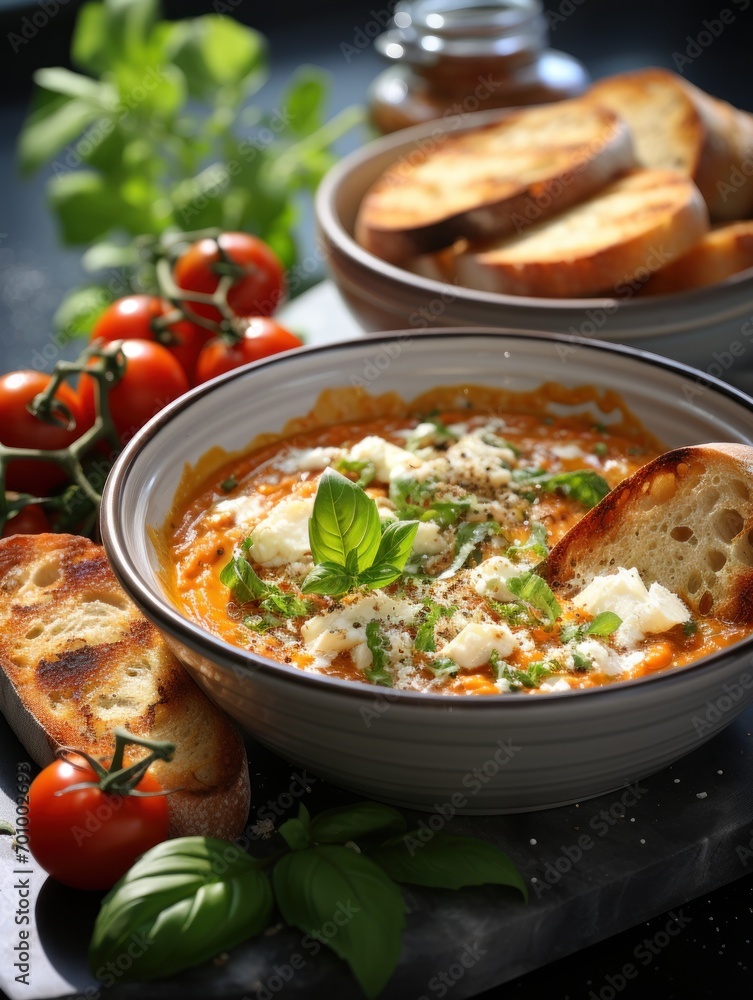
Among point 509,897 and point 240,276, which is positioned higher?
point 240,276

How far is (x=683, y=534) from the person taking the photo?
9.48 feet

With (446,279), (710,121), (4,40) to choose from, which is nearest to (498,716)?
(446,279)

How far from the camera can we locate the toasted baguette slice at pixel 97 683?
2592 mm

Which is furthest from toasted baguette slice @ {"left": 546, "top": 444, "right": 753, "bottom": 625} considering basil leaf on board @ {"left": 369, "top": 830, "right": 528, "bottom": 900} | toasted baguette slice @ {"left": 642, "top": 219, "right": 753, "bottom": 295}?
toasted baguette slice @ {"left": 642, "top": 219, "right": 753, "bottom": 295}

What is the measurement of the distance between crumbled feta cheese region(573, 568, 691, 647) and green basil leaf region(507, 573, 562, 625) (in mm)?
71

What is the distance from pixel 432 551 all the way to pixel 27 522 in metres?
1.29

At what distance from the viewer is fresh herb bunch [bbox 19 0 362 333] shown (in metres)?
5.37

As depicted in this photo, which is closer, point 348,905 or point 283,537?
point 348,905

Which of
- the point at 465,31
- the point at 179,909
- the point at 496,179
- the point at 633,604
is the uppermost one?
the point at 465,31

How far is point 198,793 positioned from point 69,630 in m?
0.68

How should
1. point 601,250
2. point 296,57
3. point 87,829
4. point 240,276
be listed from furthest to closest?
point 296,57 < point 240,276 < point 601,250 < point 87,829

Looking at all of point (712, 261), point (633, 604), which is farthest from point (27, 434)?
point (712, 261)

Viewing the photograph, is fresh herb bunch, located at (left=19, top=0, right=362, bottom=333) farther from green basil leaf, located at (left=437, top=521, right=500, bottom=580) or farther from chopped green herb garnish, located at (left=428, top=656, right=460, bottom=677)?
chopped green herb garnish, located at (left=428, top=656, right=460, bottom=677)

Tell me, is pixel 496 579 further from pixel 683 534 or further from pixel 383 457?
pixel 383 457
